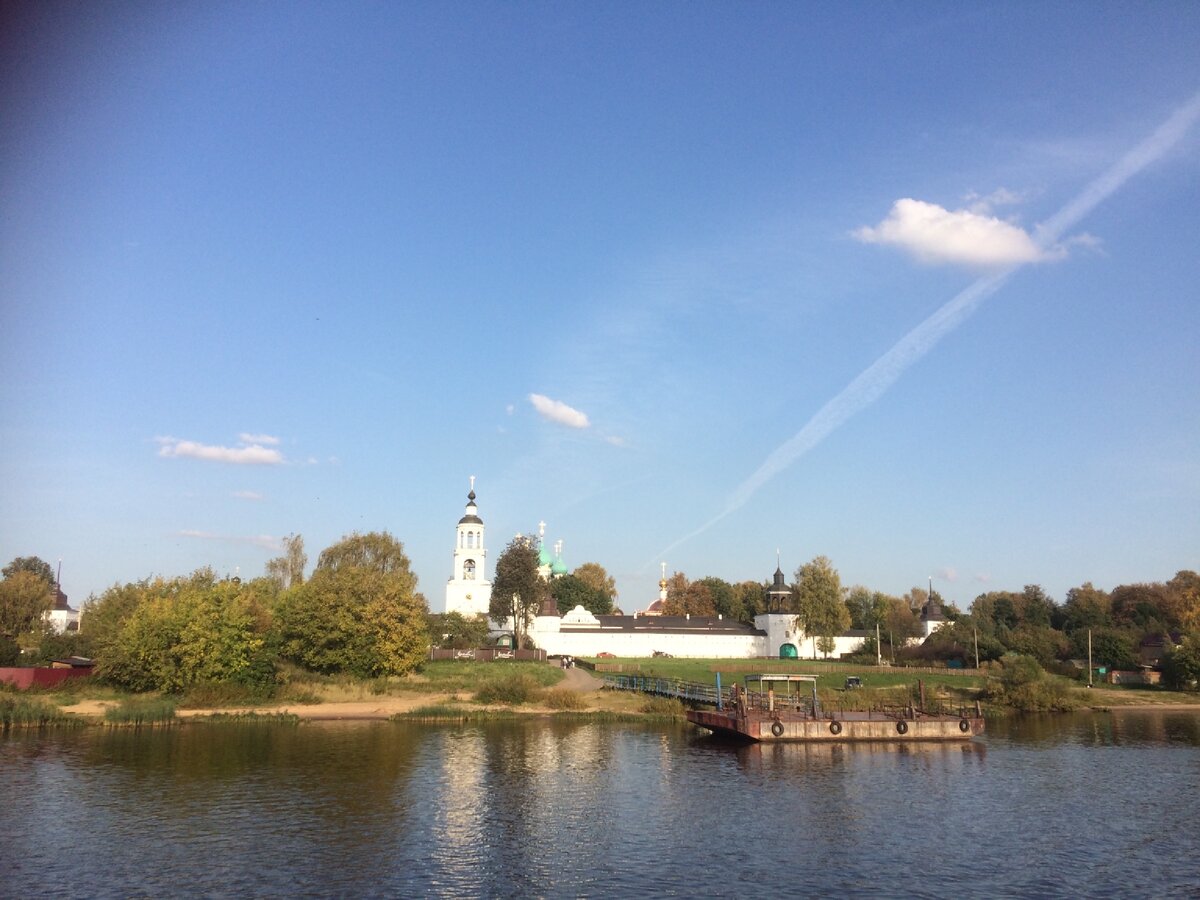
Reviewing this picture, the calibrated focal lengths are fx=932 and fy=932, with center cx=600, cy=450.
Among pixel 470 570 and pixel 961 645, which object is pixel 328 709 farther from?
pixel 961 645

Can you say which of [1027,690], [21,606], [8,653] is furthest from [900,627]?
[21,606]

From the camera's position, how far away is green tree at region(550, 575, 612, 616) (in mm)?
128500

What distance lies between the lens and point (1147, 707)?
70.2 m

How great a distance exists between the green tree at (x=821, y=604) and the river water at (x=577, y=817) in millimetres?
50021

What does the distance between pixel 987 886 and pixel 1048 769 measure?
1996 centimetres

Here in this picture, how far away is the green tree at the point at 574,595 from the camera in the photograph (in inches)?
5059

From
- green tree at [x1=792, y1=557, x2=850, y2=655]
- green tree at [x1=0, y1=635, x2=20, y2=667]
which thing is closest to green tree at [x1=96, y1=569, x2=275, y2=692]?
green tree at [x1=0, y1=635, x2=20, y2=667]

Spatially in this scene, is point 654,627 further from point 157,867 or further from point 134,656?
point 157,867

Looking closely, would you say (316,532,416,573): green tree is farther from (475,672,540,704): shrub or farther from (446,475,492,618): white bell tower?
(475,672,540,704): shrub

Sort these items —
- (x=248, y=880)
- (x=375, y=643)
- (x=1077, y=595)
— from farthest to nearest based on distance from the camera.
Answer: (x=1077, y=595) → (x=375, y=643) → (x=248, y=880)

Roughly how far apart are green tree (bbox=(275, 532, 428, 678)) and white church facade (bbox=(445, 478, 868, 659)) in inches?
1510

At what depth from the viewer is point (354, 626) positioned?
61.2 metres

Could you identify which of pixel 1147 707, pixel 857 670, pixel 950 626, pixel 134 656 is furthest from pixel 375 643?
pixel 950 626

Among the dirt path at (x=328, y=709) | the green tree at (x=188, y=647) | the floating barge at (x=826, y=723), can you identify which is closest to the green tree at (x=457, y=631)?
the dirt path at (x=328, y=709)
